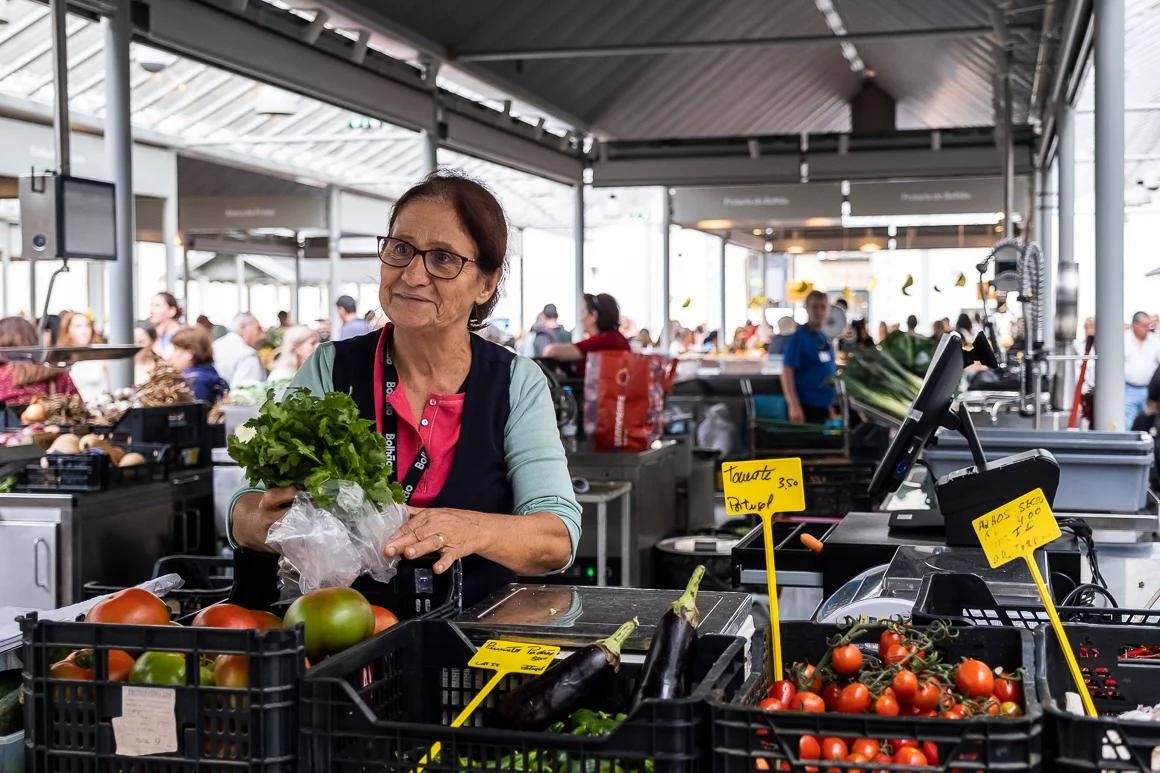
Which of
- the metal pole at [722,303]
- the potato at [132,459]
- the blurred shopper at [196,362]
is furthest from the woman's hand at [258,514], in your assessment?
the metal pole at [722,303]

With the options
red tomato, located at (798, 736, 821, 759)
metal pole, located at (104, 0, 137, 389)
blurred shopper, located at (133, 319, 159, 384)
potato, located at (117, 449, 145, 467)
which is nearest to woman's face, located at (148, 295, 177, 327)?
blurred shopper, located at (133, 319, 159, 384)

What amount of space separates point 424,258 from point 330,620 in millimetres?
879

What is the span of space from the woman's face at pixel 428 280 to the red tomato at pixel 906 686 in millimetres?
1144

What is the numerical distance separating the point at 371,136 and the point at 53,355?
11401 mm

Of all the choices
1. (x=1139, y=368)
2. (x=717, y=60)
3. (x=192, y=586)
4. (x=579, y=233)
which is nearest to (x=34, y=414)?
(x=192, y=586)

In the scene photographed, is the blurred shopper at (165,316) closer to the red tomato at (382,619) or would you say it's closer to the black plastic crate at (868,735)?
the red tomato at (382,619)

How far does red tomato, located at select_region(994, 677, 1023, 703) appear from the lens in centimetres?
146

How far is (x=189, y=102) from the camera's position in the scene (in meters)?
13.6

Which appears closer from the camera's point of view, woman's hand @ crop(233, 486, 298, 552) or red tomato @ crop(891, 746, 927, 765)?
red tomato @ crop(891, 746, 927, 765)

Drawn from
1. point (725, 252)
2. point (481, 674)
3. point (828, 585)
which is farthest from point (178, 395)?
point (725, 252)

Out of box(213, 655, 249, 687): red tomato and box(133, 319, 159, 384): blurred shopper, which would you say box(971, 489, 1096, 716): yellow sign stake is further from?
box(133, 319, 159, 384): blurred shopper

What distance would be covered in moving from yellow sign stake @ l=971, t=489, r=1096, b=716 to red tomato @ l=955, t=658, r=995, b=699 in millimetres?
175

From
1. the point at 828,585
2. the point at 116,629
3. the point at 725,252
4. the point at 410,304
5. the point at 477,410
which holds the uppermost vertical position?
the point at 725,252

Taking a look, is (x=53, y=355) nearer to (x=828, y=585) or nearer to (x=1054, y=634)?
(x=828, y=585)
